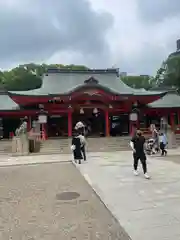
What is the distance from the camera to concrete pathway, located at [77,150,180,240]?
5.15 meters

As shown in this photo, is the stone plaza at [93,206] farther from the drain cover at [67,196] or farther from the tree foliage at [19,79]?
the tree foliage at [19,79]

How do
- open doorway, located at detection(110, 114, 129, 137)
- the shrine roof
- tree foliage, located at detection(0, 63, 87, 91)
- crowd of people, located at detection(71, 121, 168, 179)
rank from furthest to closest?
tree foliage, located at detection(0, 63, 87, 91), the shrine roof, open doorway, located at detection(110, 114, 129, 137), crowd of people, located at detection(71, 121, 168, 179)

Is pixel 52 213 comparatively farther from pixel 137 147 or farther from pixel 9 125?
pixel 9 125

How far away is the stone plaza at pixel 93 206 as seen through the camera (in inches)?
204

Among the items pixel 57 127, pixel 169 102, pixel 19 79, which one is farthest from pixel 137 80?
pixel 57 127

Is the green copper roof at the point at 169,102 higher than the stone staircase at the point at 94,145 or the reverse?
higher

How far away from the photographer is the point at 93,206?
6949 millimetres

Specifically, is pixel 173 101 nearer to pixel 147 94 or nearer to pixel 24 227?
pixel 147 94

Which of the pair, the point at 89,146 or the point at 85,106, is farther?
the point at 85,106

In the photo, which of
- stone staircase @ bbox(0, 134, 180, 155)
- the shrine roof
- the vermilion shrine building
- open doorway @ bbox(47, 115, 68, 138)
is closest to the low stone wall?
stone staircase @ bbox(0, 134, 180, 155)

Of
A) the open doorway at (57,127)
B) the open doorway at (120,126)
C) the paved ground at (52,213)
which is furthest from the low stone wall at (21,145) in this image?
the open doorway at (120,126)

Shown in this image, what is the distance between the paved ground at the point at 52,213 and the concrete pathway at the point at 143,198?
276 millimetres

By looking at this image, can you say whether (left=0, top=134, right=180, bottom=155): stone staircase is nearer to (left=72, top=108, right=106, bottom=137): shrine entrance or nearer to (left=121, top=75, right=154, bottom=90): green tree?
(left=72, top=108, right=106, bottom=137): shrine entrance

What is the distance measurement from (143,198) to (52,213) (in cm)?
227
